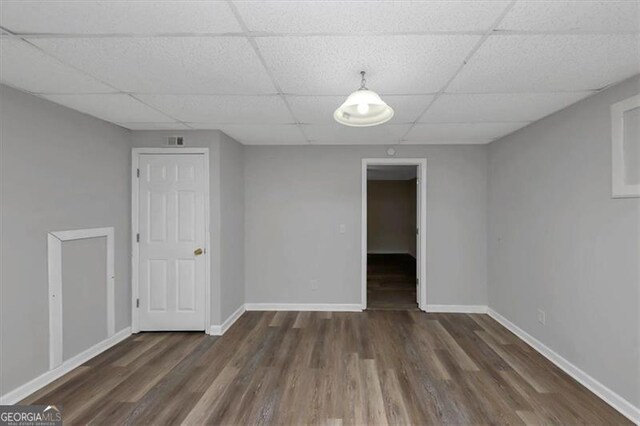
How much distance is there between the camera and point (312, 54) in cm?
179

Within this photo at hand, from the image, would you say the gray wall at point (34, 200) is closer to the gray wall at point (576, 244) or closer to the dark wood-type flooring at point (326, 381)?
the dark wood-type flooring at point (326, 381)

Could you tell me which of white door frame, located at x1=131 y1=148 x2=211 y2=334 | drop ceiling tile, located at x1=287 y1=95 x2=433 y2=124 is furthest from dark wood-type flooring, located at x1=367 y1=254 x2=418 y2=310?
drop ceiling tile, located at x1=287 y1=95 x2=433 y2=124

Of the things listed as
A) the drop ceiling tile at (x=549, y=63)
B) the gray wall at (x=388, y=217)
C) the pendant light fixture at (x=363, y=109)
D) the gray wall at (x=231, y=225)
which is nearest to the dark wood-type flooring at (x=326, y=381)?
the gray wall at (x=231, y=225)

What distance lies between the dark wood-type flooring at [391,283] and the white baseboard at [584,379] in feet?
4.65

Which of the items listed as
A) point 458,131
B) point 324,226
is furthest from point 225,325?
point 458,131

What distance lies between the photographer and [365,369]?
2730 millimetres

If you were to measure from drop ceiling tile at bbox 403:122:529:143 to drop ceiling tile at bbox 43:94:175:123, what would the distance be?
2.72 metres

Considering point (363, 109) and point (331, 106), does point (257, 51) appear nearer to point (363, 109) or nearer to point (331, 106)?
point (363, 109)

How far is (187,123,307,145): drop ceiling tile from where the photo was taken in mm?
3352

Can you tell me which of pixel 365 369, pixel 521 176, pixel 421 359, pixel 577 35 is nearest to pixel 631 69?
pixel 577 35

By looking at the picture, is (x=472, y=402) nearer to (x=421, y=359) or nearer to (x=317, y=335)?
(x=421, y=359)

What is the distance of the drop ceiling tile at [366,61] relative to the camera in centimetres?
165

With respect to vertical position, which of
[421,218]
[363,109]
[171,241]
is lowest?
[171,241]

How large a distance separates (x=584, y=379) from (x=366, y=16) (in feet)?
10.4
